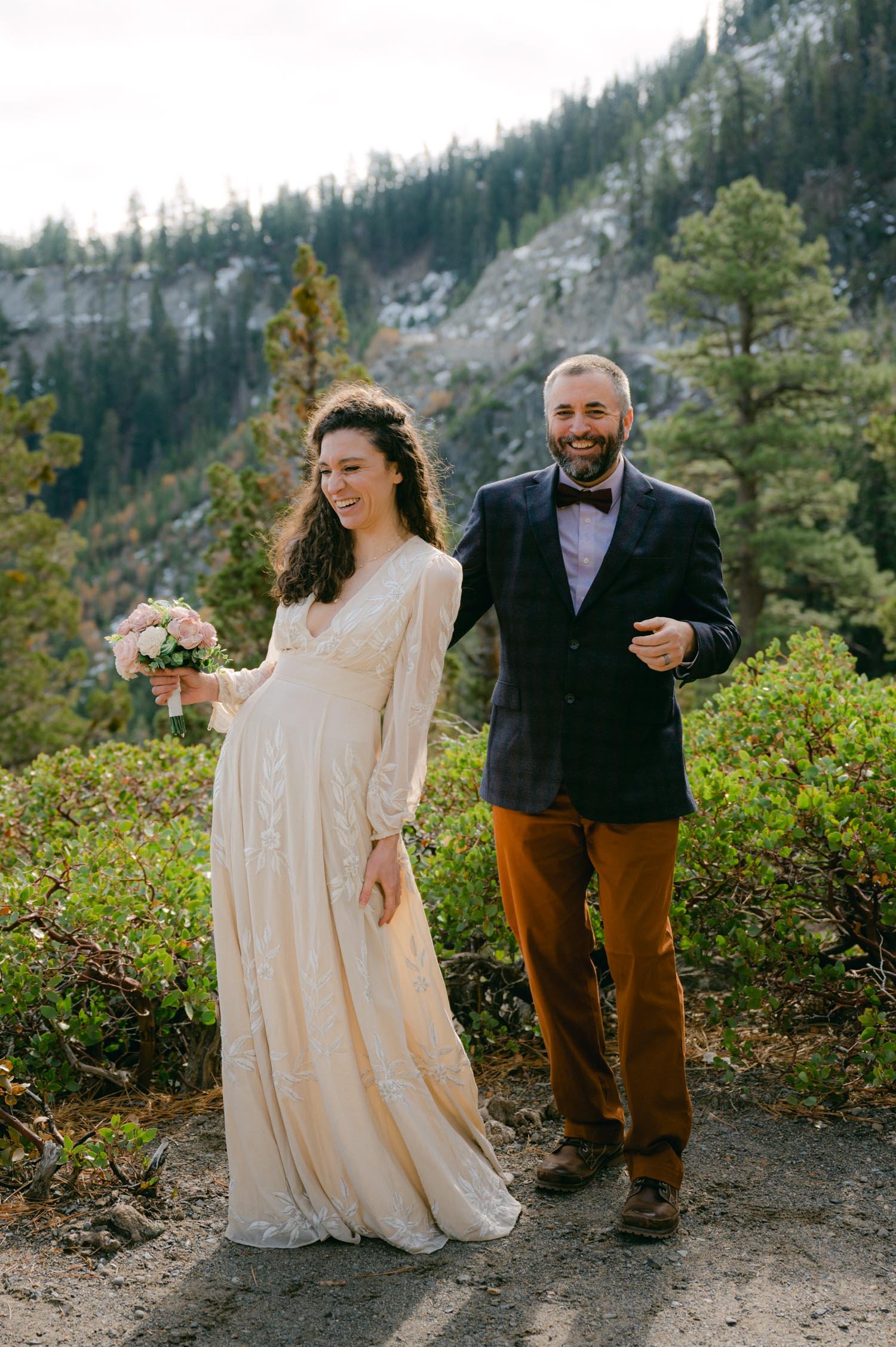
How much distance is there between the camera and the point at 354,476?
2.89m

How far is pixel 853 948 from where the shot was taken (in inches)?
145

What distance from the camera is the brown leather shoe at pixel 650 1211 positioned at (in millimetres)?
2756

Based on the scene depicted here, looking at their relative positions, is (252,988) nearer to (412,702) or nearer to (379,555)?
(412,702)

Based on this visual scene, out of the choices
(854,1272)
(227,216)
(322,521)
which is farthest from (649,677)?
(227,216)

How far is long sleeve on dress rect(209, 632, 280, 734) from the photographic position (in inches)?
121

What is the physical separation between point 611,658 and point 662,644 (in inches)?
11.4

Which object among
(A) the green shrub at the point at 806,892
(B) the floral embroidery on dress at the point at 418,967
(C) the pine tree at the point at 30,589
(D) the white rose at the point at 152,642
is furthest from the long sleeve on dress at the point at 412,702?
(C) the pine tree at the point at 30,589

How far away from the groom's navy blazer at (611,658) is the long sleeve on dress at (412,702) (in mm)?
244

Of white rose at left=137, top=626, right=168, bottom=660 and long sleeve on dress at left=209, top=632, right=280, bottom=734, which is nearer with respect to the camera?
white rose at left=137, top=626, right=168, bottom=660

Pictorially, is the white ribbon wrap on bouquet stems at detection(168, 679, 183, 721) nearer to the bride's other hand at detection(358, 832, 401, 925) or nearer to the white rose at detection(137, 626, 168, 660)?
the white rose at detection(137, 626, 168, 660)

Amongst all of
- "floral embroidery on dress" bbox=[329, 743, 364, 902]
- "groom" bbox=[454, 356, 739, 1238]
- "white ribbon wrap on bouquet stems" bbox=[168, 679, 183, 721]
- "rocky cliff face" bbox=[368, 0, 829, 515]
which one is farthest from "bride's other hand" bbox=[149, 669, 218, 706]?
"rocky cliff face" bbox=[368, 0, 829, 515]

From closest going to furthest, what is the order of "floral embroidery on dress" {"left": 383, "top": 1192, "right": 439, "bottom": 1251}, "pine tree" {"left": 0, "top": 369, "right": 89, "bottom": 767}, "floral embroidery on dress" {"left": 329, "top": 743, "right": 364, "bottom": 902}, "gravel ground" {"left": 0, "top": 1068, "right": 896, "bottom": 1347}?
"gravel ground" {"left": 0, "top": 1068, "right": 896, "bottom": 1347}
"floral embroidery on dress" {"left": 383, "top": 1192, "right": 439, "bottom": 1251}
"floral embroidery on dress" {"left": 329, "top": 743, "right": 364, "bottom": 902}
"pine tree" {"left": 0, "top": 369, "right": 89, "bottom": 767}

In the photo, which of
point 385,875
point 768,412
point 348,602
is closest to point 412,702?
point 348,602

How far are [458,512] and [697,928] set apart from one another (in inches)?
3032
